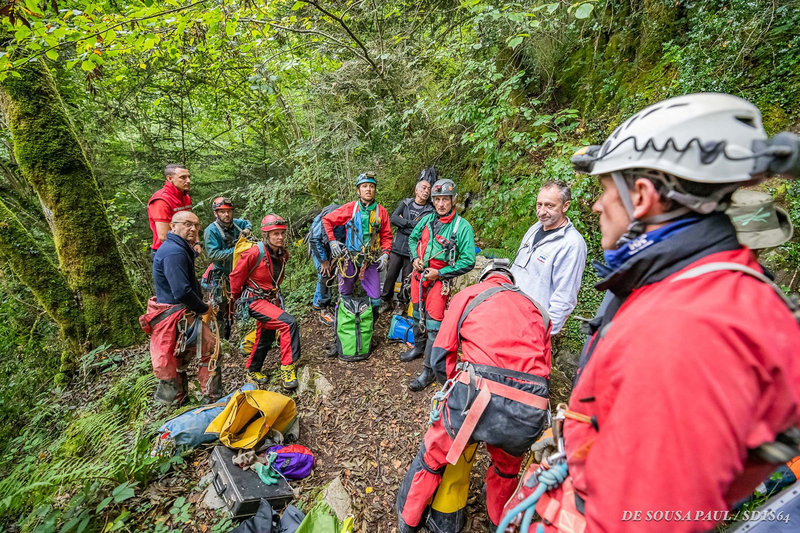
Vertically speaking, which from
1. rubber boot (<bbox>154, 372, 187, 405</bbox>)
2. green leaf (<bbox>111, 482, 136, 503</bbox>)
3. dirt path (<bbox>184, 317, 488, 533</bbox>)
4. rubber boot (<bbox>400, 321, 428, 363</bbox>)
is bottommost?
dirt path (<bbox>184, 317, 488, 533</bbox>)

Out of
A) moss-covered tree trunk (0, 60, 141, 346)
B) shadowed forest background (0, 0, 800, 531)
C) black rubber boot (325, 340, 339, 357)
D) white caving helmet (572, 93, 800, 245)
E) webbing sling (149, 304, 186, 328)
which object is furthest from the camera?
black rubber boot (325, 340, 339, 357)

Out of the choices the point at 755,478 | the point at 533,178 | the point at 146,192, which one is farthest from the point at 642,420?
the point at 146,192

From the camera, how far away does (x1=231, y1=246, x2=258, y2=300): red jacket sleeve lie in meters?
4.42

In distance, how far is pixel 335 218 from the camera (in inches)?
204

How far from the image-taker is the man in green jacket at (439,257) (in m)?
4.52

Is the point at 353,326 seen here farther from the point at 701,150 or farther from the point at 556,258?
the point at 701,150

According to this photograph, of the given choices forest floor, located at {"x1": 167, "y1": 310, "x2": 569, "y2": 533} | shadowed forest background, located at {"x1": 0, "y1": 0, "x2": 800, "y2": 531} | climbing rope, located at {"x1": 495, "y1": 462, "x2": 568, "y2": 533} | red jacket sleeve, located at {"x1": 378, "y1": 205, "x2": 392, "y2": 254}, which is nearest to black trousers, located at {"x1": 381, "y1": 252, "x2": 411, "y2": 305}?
red jacket sleeve, located at {"x1": 378, "y1": 205, "x2": 392, "y2": 254}

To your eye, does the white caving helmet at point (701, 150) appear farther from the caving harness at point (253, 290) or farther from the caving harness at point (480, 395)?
the caving harness at point (253, 290)

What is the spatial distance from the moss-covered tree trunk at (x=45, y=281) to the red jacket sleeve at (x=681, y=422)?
773 cm

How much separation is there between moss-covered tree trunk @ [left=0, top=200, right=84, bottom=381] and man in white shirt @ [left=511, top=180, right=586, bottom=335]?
7.43m

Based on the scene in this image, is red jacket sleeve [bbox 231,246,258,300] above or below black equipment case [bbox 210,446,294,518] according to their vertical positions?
above

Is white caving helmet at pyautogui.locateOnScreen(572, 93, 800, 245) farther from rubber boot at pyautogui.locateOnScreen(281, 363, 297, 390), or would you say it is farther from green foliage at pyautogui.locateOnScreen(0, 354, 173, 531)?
rubber boot at pyautogui.locateOnScreen(281, 363, 297, 390)

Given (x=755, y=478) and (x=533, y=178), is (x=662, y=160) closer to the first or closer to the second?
(x=755, y=478)

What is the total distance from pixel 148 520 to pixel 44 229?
8650 millimetres
